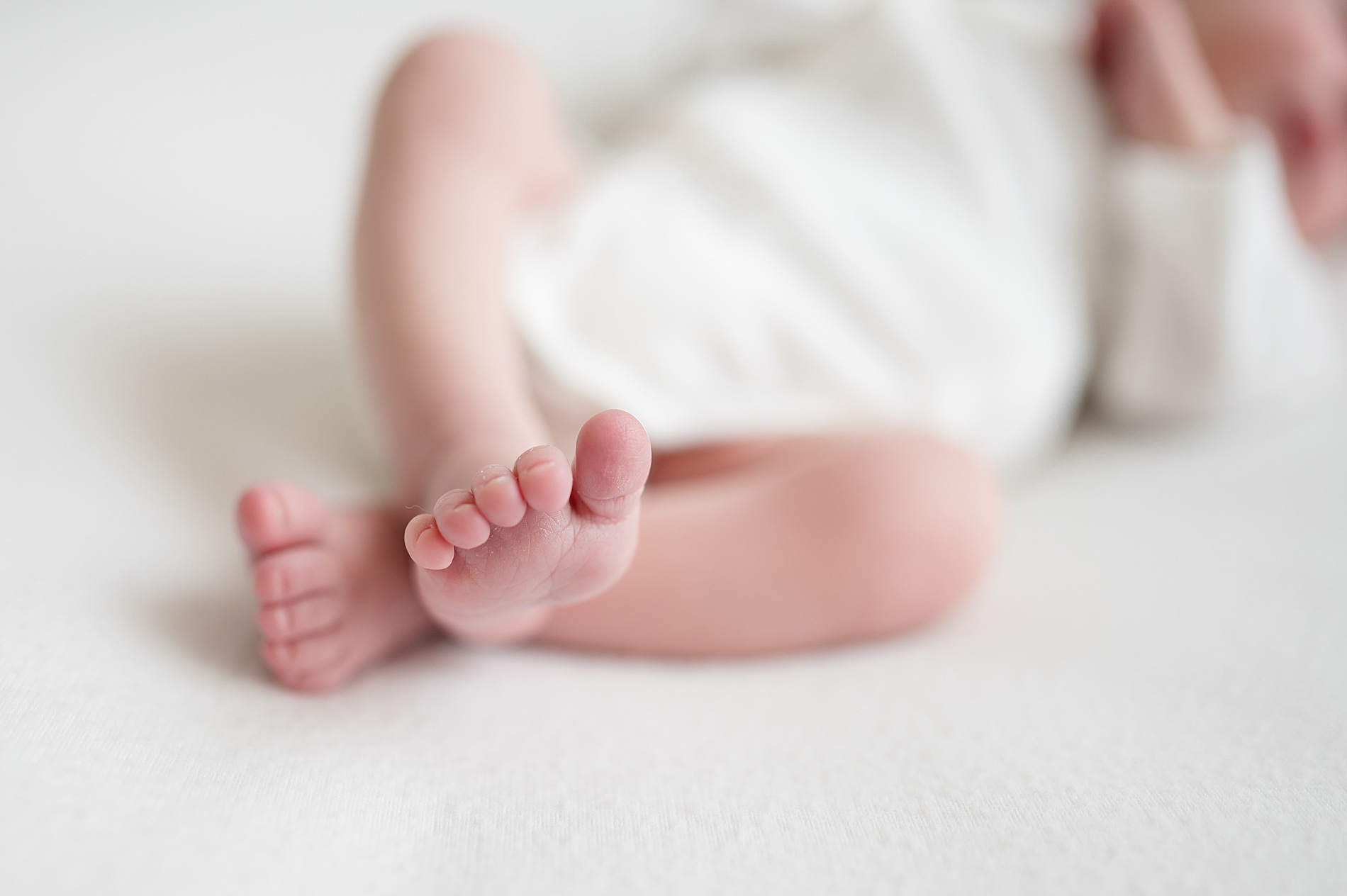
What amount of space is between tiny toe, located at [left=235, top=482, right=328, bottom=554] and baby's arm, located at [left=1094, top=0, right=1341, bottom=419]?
0.77m

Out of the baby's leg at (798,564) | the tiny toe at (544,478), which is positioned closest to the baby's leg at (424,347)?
the tiny toe at (544,478)

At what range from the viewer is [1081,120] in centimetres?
Answer: 104

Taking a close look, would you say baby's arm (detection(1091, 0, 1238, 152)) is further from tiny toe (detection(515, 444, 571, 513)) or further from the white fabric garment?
tiny toe (detection(515, 444, 571, 513))

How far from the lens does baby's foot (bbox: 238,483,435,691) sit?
515 millimetres

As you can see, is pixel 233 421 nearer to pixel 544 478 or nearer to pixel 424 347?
pixel 424 347

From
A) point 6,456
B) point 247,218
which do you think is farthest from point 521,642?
point 247,218

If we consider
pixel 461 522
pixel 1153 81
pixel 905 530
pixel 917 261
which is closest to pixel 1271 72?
pixel 1153 81

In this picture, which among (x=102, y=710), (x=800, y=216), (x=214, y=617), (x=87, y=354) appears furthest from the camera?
(x=800, y=216)

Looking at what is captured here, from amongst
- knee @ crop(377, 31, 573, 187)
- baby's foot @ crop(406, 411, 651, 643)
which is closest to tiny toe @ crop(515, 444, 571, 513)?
baby's foot @ crop(406, 411, 651, 643)

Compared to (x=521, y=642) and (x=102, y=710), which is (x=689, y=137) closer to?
(x=521, y=642)

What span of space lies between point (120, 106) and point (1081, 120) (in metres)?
0.97

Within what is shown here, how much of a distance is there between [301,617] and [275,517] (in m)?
0.05

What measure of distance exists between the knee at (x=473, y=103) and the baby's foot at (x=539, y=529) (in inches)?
14.4

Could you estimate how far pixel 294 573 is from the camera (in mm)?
523
